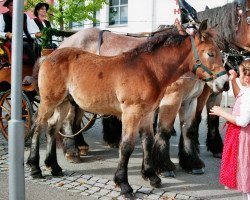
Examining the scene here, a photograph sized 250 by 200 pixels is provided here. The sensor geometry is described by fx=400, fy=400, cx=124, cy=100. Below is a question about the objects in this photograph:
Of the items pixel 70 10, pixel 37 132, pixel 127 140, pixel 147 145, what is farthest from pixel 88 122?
pixel 70 10

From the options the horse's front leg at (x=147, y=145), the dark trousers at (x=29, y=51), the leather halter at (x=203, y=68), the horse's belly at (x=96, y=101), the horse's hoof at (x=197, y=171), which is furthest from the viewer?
the dark trousers at (x=29, y=51)

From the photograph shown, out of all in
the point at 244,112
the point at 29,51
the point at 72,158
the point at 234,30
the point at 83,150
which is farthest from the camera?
the point at 29,51

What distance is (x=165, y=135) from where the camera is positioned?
5473mm

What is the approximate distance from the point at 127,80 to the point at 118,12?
14.0 metres

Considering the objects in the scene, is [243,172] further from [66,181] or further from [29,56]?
[29,56]

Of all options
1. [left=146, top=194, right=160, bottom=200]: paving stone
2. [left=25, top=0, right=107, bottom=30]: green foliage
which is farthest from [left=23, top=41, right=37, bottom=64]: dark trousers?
[left=25, top=0, right=107, bottom=30]: green foliage

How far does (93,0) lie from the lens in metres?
16.9

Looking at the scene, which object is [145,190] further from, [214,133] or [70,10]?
[70,10]

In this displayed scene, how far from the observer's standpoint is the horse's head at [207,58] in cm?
450

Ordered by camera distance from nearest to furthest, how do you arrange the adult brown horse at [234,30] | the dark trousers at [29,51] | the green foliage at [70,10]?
1. the adult brown horse at [234,30]
2. the dark trousers at [29,51]
3. the green foliage at [70,10]

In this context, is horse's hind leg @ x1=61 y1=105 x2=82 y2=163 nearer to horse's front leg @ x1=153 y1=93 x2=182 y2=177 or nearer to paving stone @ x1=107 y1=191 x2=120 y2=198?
horse's front leg @ x1=153 y1=93 x2=182 y2=177

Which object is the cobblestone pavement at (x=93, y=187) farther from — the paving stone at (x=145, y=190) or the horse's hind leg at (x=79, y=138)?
the horse's hind leg at (x=79, y=138)

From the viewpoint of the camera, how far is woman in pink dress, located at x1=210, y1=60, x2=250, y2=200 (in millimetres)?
3924

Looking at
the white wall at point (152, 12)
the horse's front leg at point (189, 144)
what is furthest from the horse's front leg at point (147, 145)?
the white wall at point (152, 12)
